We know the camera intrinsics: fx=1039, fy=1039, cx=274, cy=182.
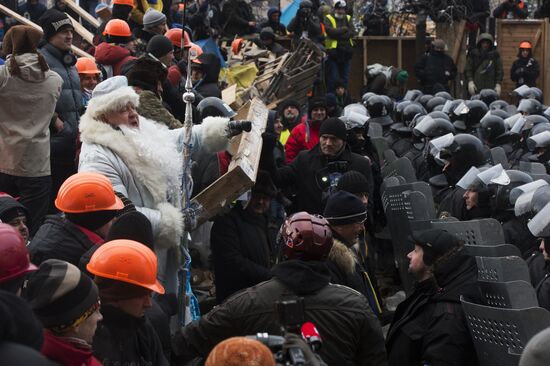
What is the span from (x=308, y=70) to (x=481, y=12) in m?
9.81

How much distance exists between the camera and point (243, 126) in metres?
6.59

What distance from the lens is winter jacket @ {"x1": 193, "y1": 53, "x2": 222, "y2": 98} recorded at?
1084cm

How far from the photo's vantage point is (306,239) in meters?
4.69

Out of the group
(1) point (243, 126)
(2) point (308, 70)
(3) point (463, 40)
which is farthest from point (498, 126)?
(3) point (463, 40)

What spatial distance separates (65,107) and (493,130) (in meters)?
6.19

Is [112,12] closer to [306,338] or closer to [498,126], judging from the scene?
[498,126]

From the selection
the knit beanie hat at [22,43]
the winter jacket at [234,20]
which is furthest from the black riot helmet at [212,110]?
the winter jacket at [234,20]

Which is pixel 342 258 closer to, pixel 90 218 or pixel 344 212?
pixel 344 212

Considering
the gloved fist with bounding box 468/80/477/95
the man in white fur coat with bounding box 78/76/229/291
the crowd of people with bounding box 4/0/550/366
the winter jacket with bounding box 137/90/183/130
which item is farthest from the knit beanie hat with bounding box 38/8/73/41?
the gloved fist with bounding box 468/80/477/95

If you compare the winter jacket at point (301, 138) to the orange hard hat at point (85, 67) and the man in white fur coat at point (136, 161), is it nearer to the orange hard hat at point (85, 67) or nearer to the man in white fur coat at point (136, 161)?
the orange hard hat at point (85, 67)

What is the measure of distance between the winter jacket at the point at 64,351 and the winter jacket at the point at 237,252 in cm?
366

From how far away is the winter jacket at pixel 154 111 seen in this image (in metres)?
7.19

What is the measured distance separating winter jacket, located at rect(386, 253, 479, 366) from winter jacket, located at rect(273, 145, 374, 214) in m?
3.28

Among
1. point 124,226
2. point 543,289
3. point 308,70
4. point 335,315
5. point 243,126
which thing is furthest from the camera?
point 308,70
